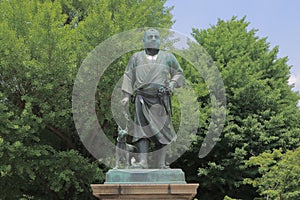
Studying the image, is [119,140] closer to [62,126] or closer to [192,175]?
[62,126]

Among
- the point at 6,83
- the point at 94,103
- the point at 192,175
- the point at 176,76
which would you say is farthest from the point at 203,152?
the point at 176,76

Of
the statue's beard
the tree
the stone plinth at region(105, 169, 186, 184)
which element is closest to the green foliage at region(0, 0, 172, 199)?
the tree

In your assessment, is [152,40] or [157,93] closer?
[157,93]

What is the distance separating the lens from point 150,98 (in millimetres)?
7250

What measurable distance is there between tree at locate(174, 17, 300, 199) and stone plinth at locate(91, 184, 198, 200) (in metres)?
11.0

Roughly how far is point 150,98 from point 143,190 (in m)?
1.59

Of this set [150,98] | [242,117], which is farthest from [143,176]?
[242,117]

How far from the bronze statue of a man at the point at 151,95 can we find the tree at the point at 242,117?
10023 mm

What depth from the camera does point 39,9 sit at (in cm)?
1388

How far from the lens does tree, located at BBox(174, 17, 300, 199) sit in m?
18.3

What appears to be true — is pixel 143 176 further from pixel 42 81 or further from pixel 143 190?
pixel 42 81

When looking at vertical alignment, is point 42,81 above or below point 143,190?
above

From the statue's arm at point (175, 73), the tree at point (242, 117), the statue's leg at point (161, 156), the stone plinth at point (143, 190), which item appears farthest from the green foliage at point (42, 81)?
the stone plinth at point (143, 190)

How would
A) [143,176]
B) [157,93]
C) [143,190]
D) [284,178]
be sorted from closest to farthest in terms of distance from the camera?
[143,190] → [143,176] → [157,93] → [284,178]
